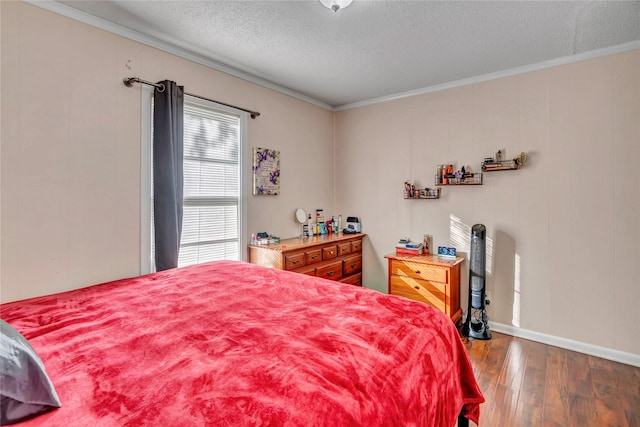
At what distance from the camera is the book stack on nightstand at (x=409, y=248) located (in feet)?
11.3

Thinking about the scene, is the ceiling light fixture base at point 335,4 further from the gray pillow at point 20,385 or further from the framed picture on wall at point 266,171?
the gray pillow at point 20,385

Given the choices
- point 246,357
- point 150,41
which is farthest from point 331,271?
point 150,41

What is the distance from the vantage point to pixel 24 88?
6.22ft

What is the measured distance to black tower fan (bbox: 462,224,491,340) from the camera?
2.97 m

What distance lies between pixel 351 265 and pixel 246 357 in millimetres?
2943

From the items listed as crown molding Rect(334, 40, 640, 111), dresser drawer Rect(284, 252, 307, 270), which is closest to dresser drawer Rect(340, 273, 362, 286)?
dresser drawer Rect(284, 252, 307, 270)

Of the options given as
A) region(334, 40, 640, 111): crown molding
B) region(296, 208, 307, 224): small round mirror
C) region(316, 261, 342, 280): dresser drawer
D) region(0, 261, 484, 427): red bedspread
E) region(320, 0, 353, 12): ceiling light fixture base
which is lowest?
region(316, 261, 342, 280): dresser drawer

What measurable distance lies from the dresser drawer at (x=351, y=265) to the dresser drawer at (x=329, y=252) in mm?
204

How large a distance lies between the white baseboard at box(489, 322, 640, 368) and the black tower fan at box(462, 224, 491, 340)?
0.21 metres

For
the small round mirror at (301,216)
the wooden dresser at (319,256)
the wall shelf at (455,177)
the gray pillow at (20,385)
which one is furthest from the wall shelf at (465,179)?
the gray pillow at (20,385)

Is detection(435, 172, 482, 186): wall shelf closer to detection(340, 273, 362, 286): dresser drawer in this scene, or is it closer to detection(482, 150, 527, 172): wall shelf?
detection(482, 150, 527, 172): wall shelf

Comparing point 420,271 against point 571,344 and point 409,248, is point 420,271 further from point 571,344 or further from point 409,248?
point 571,344

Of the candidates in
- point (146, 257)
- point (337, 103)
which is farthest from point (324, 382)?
point (337, 103)

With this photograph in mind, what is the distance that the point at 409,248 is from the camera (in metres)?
3.46
